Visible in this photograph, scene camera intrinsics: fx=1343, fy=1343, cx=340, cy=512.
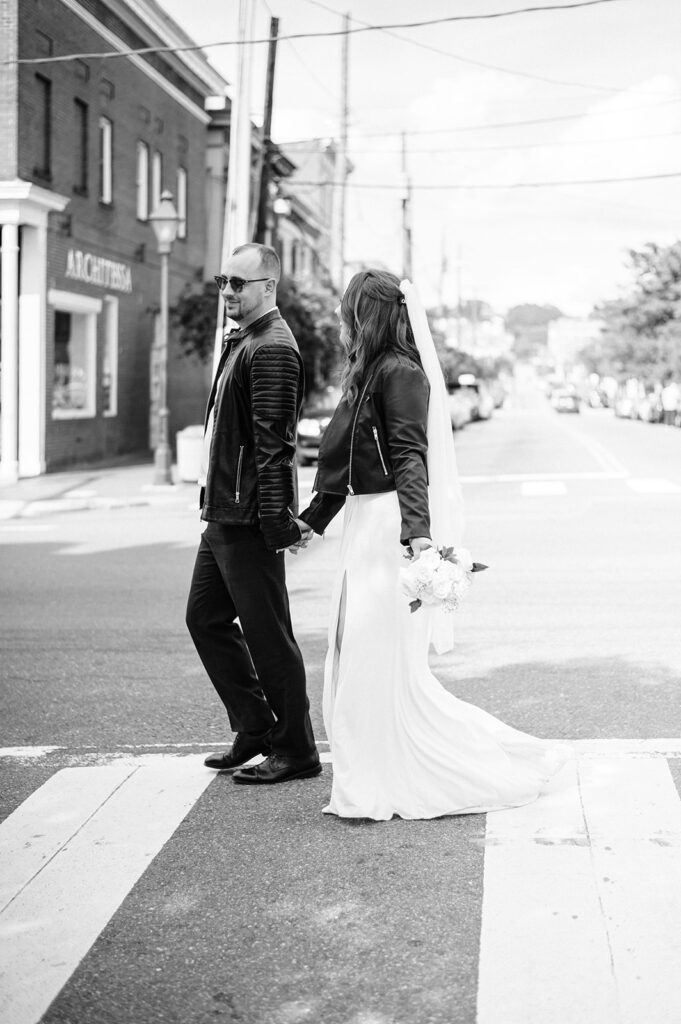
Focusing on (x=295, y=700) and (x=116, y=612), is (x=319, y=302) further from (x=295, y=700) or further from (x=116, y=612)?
(x=295, y=700)

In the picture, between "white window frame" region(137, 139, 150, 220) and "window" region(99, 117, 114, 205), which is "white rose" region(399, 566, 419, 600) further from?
"white window frame" region(137, 139, 150, 220)

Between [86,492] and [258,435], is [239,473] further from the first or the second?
[86,492]

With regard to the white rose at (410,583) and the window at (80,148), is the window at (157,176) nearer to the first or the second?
the window at (80,148)

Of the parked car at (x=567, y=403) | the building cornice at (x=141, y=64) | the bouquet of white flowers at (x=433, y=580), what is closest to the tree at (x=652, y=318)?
the parked car at (x=567, y=403)

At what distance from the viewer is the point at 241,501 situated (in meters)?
5.14

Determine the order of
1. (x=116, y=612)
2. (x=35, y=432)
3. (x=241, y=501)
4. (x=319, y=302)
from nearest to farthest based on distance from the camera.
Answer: (x=241, y=501), (x=116, y=612), (x=35, y=432), (x=319, y=302)

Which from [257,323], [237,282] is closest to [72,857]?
[257,323]

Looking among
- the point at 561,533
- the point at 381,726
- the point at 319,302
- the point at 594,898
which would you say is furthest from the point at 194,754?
the point at 319,302

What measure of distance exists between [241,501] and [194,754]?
1319 millimetres

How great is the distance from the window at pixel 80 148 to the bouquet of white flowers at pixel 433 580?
21.8 meters

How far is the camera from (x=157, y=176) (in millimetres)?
30219

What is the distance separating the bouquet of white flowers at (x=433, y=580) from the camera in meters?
4.63

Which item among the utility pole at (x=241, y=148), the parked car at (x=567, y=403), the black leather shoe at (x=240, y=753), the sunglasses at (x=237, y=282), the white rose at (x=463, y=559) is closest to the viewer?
the white rose at (x=463, y=559)

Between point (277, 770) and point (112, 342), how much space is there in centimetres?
2312
